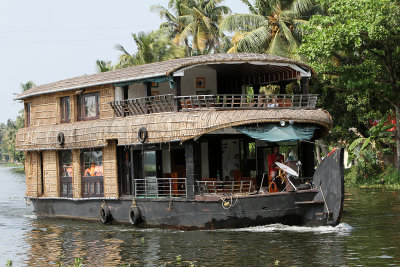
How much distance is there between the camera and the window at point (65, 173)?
19.2m

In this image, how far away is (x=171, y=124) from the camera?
15406 millimetres

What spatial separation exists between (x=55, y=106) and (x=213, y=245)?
7985mm

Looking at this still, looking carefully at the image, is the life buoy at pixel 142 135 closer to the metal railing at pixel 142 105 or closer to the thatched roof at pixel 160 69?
the metal railing at pixel 142 105

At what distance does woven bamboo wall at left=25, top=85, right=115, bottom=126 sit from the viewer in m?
17.9

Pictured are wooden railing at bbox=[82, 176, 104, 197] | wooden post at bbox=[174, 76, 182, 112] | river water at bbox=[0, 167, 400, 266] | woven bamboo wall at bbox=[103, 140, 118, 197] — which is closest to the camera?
river water at bbox=[0, 167, 400, 266]

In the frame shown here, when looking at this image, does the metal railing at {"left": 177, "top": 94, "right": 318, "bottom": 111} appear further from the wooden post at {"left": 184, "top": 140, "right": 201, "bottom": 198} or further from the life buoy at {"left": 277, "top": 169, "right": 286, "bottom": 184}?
the life buoy at {"left": 277, "top": 169, "right": 286, "bottom": 184}

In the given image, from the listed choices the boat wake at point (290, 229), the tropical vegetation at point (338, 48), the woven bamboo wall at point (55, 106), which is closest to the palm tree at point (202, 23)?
the tropical vegetation at point (338, 48)

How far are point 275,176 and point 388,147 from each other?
15373 mm

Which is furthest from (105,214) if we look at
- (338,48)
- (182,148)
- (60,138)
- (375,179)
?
(375,179)

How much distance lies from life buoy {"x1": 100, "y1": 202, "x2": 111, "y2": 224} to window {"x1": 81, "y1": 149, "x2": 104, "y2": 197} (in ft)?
1.88

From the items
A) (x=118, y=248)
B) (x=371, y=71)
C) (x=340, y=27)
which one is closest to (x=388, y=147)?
(x=371, y=71)

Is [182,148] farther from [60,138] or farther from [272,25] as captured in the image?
[272,25]

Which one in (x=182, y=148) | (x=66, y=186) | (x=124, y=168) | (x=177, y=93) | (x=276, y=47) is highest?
(x=276, y=47)

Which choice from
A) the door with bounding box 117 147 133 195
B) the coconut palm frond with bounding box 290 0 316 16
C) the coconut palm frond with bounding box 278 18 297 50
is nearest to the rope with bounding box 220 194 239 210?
the door with bounding box 117 147 133 195
